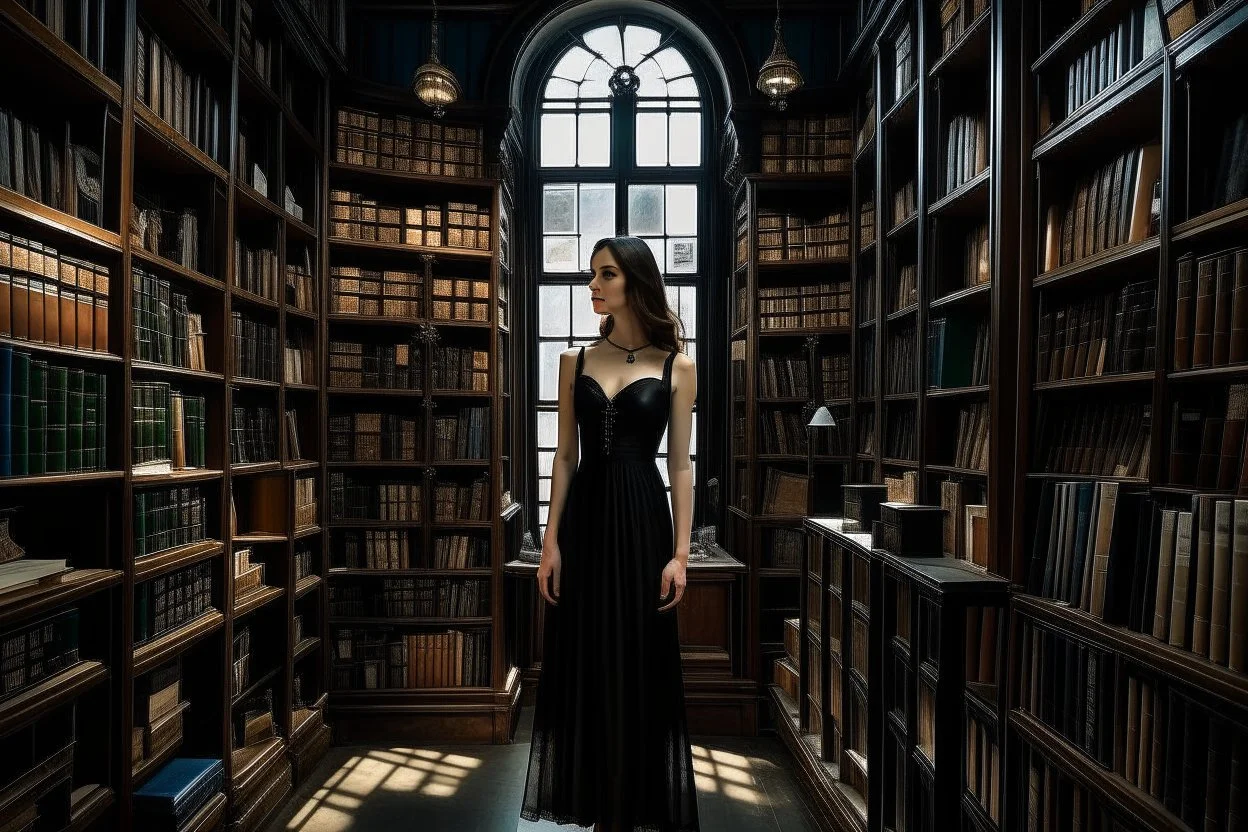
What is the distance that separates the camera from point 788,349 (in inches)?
175

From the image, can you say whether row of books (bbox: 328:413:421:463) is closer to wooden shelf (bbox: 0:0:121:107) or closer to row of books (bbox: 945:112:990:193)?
wooden shelf (bbox: 0:0:121:107)

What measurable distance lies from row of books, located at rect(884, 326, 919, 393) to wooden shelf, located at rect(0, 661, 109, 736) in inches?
111

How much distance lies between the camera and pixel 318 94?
391cm

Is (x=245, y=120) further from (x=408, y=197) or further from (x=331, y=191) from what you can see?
(x=408, y=197)

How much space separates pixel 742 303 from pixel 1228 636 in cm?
335

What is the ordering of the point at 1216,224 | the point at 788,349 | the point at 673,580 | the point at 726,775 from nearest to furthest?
the point at 1216,224 < the point at 673,580 < the point at 726,775 < the point at 788,349

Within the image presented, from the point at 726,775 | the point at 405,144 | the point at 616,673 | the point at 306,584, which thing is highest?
the point at 405,144

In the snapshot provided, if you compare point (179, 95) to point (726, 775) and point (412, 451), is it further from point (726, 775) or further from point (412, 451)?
point (726, 775)

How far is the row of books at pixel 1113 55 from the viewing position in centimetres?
179

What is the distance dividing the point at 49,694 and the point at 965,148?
3.09m

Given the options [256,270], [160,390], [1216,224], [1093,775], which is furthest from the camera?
[256,270]

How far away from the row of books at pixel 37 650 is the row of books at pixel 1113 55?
290cm

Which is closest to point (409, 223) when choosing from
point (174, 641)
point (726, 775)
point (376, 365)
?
point (376, 365)

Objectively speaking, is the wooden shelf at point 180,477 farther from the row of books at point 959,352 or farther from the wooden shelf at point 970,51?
the wooden shelf at point 970,51
